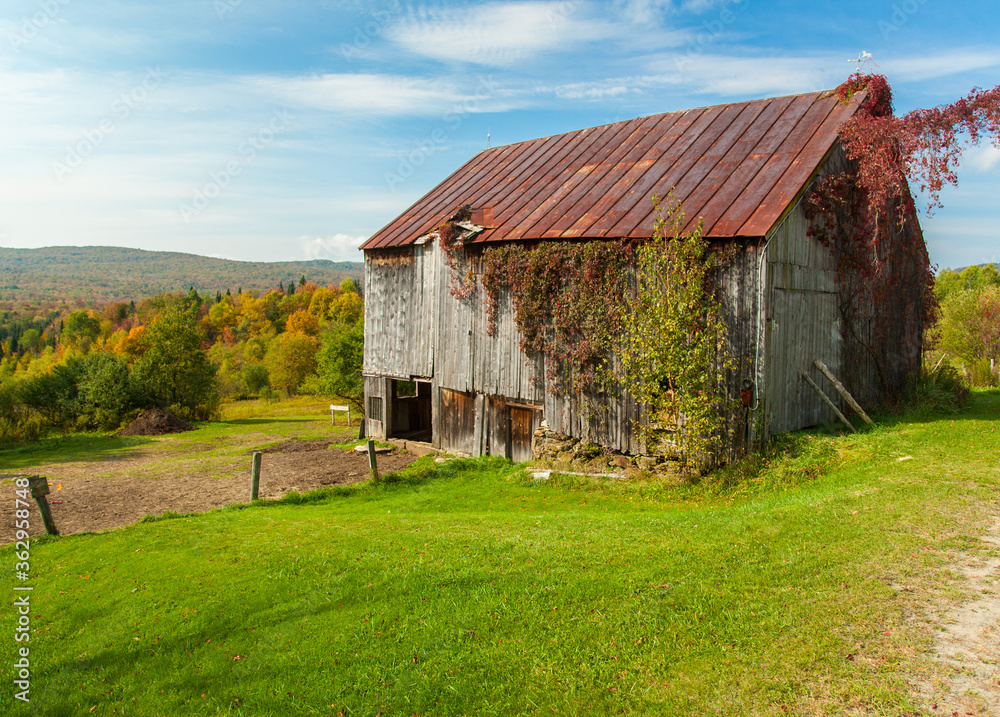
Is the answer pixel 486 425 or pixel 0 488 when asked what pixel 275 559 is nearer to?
pixel 486 425

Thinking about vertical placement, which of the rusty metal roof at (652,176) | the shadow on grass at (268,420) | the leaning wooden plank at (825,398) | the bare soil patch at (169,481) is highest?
the rusty metal roof at (652,176)

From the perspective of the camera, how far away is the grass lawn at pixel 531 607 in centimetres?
544

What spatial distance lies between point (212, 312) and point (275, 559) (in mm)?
99082

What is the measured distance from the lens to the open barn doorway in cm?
2209

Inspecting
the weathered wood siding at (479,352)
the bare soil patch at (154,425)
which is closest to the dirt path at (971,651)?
the weathered wood siding at (479,352)

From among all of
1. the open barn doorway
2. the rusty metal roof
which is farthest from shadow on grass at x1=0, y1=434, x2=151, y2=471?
the rusty metal roof

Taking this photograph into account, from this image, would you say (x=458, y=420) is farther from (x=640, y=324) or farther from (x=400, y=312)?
(x=640, y=324)

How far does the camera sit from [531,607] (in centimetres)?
680

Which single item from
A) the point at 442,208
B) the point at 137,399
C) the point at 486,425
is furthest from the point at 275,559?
the point at 137,399

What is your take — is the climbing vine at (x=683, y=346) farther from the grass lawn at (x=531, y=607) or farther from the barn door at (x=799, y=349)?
the grass lawn at (x=531, y=607)

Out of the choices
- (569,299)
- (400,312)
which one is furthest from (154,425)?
(569,299)

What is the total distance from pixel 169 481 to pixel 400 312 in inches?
332

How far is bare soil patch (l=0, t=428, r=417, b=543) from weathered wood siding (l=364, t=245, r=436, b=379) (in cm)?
308

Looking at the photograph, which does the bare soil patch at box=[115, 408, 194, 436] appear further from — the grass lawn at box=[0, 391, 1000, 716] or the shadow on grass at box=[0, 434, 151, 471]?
the grass lawn at box=[0, 391, 1000, 716]
